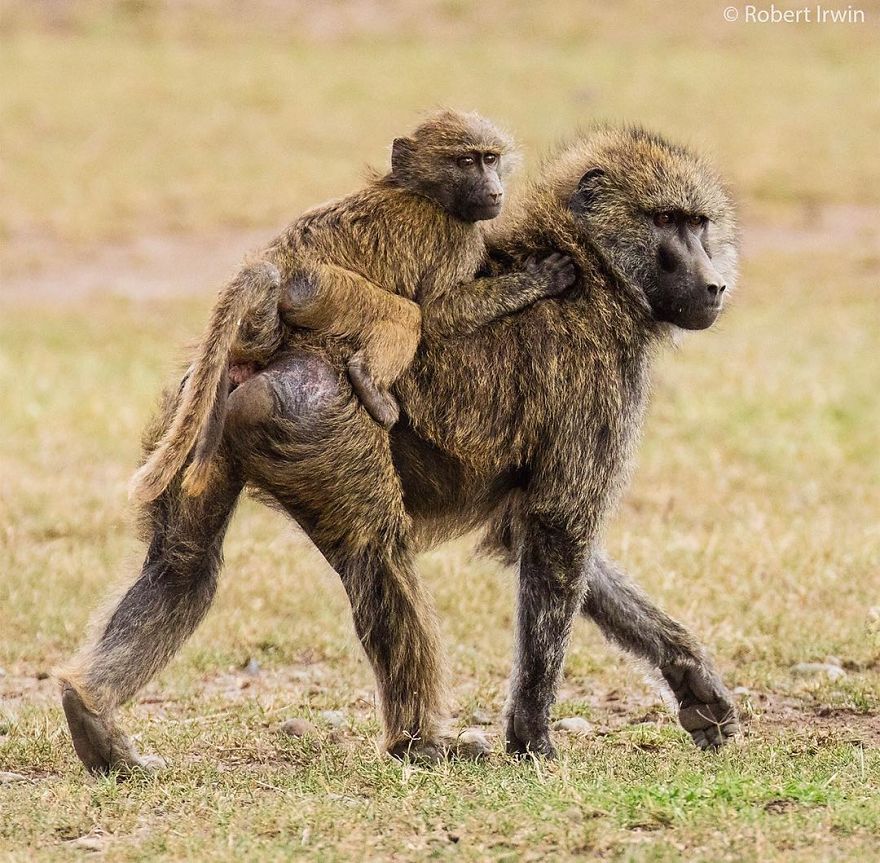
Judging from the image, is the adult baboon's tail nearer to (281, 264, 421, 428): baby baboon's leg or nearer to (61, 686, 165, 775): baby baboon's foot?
(281, 264, 421, 428): baby baboon's leg

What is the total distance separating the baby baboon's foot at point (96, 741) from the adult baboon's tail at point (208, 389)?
2.14 feet

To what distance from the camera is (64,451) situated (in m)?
9.70

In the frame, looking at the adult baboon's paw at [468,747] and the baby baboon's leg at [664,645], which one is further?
the baby baboon's leg at [664,645]

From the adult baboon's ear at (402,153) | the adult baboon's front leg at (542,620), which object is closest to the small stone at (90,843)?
the adult baboon's front leg at (542,620)

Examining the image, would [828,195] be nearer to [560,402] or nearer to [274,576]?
[274,576]

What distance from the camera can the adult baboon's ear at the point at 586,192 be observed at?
5188 millimetres

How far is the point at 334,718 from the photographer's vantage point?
5.64 metres

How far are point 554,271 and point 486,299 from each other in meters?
0.28

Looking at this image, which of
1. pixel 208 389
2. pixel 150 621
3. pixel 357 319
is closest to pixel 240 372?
pixel 208 389

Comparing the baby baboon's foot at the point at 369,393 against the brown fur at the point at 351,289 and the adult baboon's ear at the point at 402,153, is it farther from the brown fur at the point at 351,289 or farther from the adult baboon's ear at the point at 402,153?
the adult baboon's ear at the point at 402,153

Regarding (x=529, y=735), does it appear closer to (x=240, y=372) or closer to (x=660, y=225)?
(x=240, y=372)

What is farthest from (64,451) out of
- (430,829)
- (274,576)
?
(430,829)

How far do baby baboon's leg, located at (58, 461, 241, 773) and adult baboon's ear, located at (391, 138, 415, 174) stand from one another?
1.18 meters

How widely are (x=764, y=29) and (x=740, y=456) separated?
1829cm
